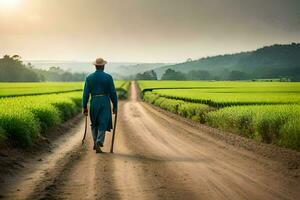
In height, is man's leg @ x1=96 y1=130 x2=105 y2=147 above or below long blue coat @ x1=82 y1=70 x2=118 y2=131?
below

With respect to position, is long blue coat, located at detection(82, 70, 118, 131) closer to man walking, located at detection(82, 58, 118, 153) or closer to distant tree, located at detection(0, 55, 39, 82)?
man walking, located at detection(82, 58, 118, 153)

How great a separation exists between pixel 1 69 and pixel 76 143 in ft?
469

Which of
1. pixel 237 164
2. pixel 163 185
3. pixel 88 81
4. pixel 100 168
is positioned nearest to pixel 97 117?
pixel 88 81

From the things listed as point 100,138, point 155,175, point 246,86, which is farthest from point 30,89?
point 155,175

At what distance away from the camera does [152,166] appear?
9.77 meters

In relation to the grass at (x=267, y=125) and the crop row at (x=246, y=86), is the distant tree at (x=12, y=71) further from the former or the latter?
the grass at (x=267, y=125)

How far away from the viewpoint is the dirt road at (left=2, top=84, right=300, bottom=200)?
23.7ft

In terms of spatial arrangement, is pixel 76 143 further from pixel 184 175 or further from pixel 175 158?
pixel 184 175

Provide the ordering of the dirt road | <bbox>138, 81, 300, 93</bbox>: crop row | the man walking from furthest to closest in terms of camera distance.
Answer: <bbox>138, 81, 300, 93</bbox>: crop row
the man walking
the dirt road

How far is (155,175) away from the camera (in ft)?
28.7

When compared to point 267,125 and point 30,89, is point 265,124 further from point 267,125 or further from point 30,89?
point 30,89

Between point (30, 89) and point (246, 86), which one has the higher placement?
point (30, 89)

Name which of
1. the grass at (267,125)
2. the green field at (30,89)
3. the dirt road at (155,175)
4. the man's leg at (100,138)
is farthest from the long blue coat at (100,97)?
the green field at (30,89)

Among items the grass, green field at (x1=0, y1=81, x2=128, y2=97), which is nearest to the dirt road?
the grass
